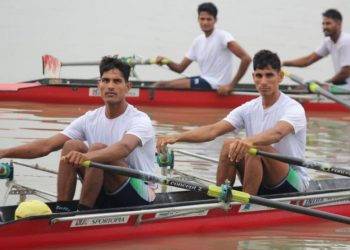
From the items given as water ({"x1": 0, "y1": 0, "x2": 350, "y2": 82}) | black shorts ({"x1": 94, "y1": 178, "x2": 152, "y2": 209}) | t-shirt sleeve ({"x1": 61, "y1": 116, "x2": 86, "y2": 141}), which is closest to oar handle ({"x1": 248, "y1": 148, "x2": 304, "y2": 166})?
black shorts ({"x1": 94, "y1": 178, "x2": 152, "y2": 209})

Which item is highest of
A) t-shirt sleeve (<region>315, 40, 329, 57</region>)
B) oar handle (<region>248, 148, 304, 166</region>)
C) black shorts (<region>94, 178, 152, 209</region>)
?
t-shirt sleeve (<region>315, 40, 329, 57</region>)

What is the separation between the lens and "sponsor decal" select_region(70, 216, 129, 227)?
8203 millimetres

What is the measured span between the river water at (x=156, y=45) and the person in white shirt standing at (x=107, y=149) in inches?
37.8

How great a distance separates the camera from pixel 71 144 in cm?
841

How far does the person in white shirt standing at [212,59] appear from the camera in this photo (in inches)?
625

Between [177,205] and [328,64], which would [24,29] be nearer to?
[328,64]

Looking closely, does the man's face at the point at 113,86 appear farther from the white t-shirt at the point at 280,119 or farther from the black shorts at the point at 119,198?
the white t-shirt at the point at 280,119

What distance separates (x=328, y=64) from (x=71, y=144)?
14.4 meters

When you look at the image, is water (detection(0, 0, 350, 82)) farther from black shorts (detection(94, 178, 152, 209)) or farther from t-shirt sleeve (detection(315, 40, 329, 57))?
black shorts (detection(94, 178, 152, 209))

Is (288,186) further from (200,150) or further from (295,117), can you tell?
(200,150)

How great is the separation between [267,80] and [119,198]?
1.67m

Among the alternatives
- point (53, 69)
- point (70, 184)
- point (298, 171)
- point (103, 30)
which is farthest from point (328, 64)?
point (70, 184)

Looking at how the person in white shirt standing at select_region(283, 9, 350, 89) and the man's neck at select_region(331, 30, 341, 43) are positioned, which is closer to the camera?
the person in white shirt standing at select_region(283, 9, 350, 89)

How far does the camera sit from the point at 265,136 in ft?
29.5
